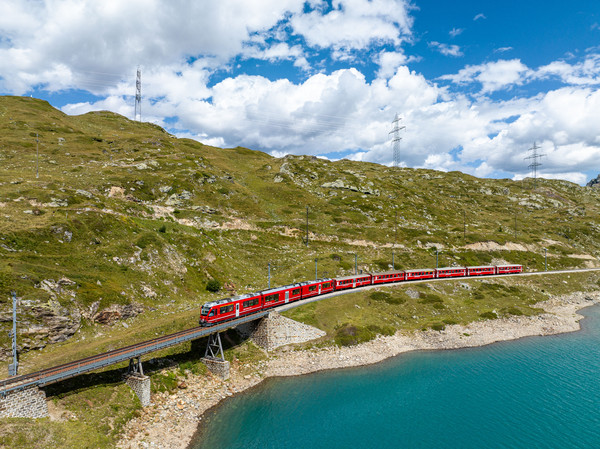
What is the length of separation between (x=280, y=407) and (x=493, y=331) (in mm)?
47855

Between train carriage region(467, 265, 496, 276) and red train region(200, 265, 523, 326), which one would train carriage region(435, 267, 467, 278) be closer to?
red train region(200, 265, 523, 326)

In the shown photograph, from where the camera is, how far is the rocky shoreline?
32.1 meters

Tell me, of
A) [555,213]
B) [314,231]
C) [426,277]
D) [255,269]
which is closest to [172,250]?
[255,269]

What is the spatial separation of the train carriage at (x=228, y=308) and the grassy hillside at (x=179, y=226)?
5.94m

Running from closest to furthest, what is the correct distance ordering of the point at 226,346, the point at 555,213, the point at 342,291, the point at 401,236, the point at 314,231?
1. the point at 226,346
2. the point at 342,291
3. the point at 314,231
4. the point at 401,236
5. the point at 555,213

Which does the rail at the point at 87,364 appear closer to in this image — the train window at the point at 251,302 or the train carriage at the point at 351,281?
the train window at the point at 251,302

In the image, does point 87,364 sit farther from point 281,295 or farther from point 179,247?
point 179,247

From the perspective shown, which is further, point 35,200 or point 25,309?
point 35,200

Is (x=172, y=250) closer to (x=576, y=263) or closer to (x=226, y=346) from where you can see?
(x=226, y=346)

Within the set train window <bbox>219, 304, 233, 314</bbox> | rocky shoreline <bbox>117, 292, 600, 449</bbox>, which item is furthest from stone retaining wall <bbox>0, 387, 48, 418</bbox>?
train window <bbox>219, 304, 233, 314</bbox>

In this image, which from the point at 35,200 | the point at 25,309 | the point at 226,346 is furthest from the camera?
the point at 35,200

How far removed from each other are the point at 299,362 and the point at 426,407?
60.3 ft

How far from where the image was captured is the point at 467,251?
116m

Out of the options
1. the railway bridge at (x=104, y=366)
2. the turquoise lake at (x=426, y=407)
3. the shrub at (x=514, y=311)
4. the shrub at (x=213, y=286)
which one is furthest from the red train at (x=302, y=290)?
the shrub at (x=514, y=311)
